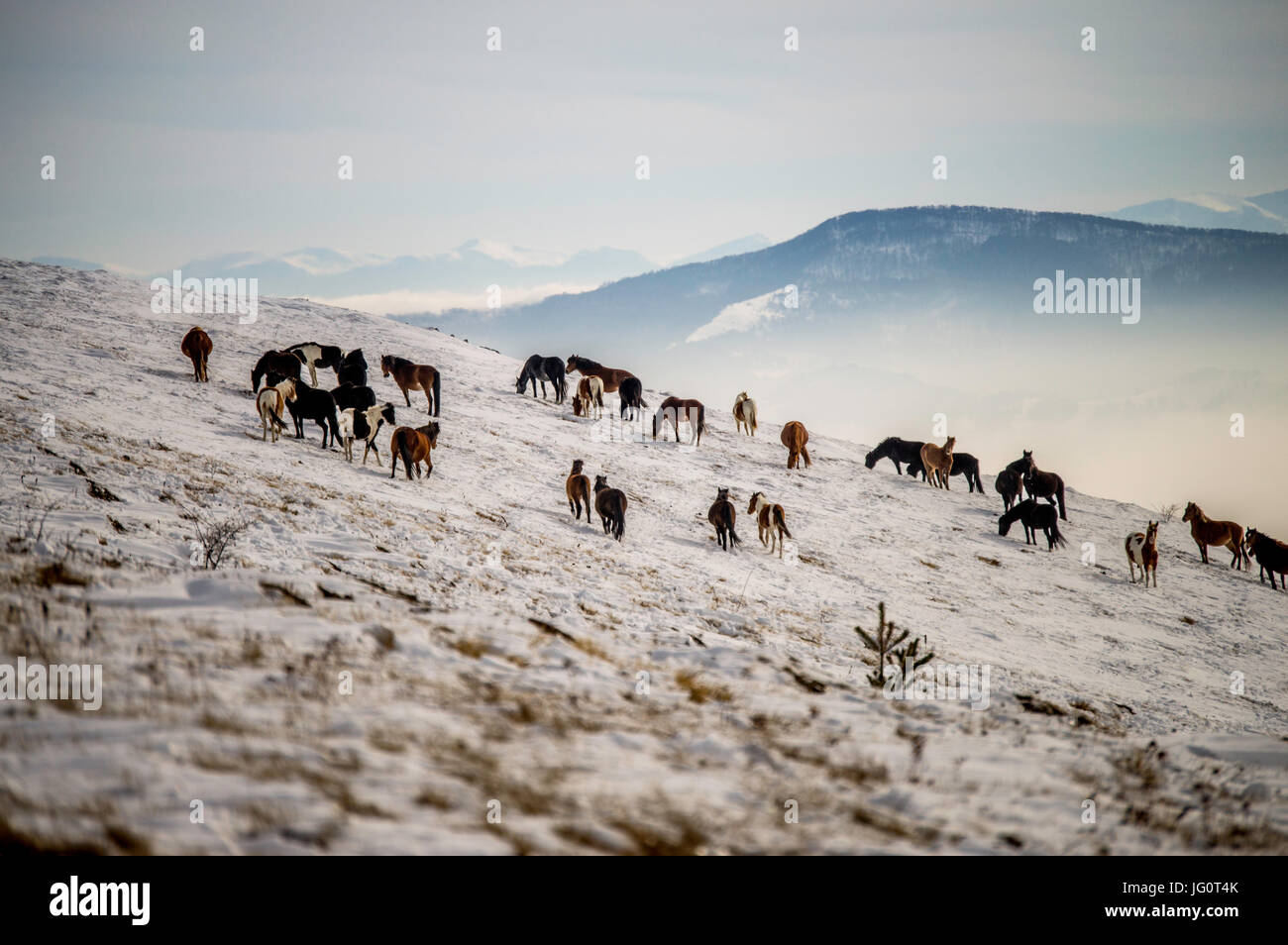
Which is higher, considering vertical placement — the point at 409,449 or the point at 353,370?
the point at 353,370

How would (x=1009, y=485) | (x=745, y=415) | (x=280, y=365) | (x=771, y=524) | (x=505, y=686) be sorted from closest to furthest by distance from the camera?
(x=505, y=686) < (x=771, y=524) < (x=280, y=365) < (x=1009, y=485) < (x=745, y=415)

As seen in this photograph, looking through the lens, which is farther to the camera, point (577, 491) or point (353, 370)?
point (353, 370)

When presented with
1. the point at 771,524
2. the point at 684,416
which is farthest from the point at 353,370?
the point at 771,524

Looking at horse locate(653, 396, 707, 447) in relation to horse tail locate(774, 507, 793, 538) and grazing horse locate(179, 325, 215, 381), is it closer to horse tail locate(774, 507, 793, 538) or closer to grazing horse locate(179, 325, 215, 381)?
horse tail locate(774, 507, 793, 538)

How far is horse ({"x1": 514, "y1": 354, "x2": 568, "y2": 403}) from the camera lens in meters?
29.3

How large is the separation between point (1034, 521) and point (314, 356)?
26.1 metres

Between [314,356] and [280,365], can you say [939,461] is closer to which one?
[314,356]

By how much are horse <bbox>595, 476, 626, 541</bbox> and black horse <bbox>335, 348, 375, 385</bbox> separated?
9358 millimetres

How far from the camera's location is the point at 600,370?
101 feet

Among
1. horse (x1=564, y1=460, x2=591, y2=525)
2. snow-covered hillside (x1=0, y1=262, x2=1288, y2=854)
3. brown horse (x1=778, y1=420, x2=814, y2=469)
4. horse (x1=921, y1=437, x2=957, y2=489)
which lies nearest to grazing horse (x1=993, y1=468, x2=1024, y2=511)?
horse (x1=921, y1=437, x2=957, y2=489)

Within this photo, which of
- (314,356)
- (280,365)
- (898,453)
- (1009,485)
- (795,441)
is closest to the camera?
(280,365)

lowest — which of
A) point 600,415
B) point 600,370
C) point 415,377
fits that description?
point 600,415
